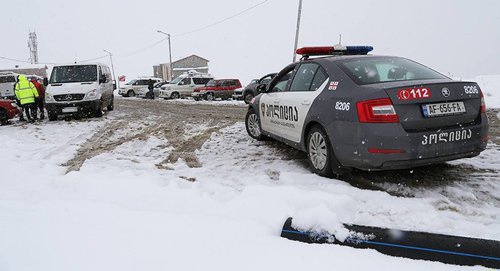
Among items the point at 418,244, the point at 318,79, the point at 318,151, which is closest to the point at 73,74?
the point at 318,79

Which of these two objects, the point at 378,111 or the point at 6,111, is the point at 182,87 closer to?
the point at 6,111

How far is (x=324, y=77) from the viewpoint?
4520 mm

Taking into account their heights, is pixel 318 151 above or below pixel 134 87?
below

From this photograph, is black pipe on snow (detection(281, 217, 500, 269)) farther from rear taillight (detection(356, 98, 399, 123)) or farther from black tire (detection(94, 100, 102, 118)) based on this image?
black tire (detection(94, 100, 102, 118))

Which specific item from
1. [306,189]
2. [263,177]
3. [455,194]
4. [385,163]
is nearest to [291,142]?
[263,177]

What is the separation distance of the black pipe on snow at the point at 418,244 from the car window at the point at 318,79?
7.12ft

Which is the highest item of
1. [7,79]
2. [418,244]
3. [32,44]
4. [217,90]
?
[32,44]

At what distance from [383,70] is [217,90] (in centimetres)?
1958

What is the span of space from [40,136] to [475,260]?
898 centimetres

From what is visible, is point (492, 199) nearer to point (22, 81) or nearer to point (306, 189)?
point (306, 189)

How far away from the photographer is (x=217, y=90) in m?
23.4

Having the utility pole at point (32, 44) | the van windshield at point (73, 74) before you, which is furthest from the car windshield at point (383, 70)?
the utility pole at point (32, 44)

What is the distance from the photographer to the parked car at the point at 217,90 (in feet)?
76.5

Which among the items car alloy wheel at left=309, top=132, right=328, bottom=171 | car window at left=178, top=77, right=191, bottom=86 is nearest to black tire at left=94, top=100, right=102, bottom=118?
car alloy wheel at left=309, top=132, right=328, bottom=171
